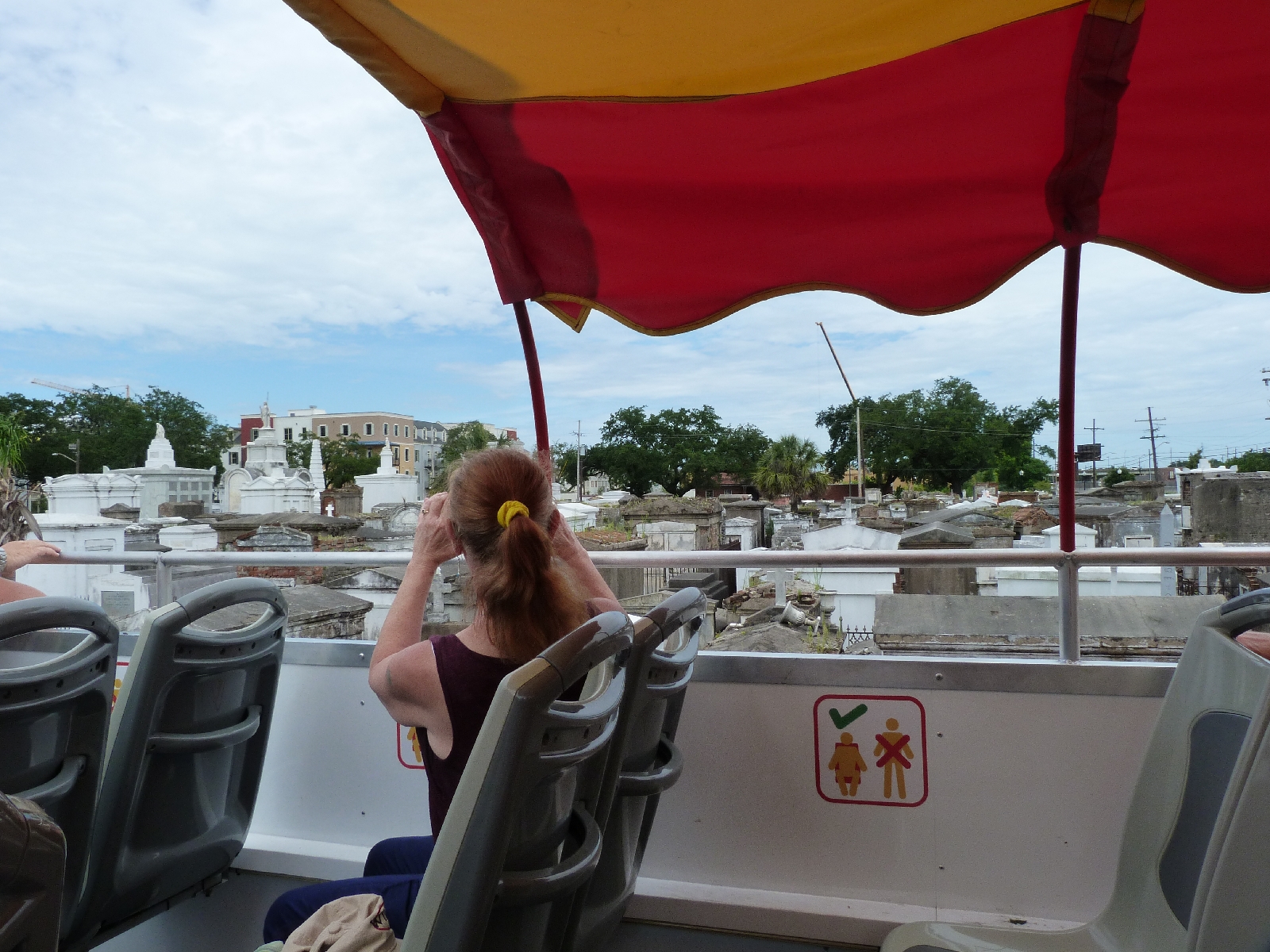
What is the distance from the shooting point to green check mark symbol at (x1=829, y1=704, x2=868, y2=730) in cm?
221

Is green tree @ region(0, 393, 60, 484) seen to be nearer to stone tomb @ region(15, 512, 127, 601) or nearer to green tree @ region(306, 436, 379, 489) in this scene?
green tree @ region(306, 436, 379, 489)

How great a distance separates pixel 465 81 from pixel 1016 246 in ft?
5.38

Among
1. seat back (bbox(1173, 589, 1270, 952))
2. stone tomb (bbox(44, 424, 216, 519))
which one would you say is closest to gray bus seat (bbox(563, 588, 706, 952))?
seat back (bbox(1173, 589, 1270, 952))

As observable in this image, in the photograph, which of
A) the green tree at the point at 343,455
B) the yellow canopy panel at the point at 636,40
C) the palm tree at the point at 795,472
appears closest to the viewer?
the yellow canopy panel at the point at 636,40

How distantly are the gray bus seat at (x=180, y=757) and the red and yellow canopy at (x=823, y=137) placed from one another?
1330 mm

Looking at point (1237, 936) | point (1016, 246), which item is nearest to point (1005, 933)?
point (1237, 936)

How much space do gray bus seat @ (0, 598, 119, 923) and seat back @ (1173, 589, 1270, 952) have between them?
5.90ft

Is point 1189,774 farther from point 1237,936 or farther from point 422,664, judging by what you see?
point 422,664

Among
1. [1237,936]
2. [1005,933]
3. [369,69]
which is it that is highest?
[369,69]

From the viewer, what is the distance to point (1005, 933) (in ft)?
5.91

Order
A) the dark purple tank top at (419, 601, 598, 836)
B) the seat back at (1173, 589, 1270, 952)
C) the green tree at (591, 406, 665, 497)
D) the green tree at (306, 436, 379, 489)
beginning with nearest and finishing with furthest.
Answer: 1. the seat back at (1173, 589, 1270, 952)
2. the dark purple tank top at (419, 601, 598, 836)
3. the green tree at (591, 406, 665, 497)
4. the green tree at (306, 436, 379, 489)

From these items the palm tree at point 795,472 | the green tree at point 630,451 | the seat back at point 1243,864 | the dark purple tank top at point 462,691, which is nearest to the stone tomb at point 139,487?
the green tree at point 630,451

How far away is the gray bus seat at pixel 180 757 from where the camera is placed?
180 centimetres

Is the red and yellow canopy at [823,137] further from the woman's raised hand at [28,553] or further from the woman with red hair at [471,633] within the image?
the woman's raised hand at [28,553]
